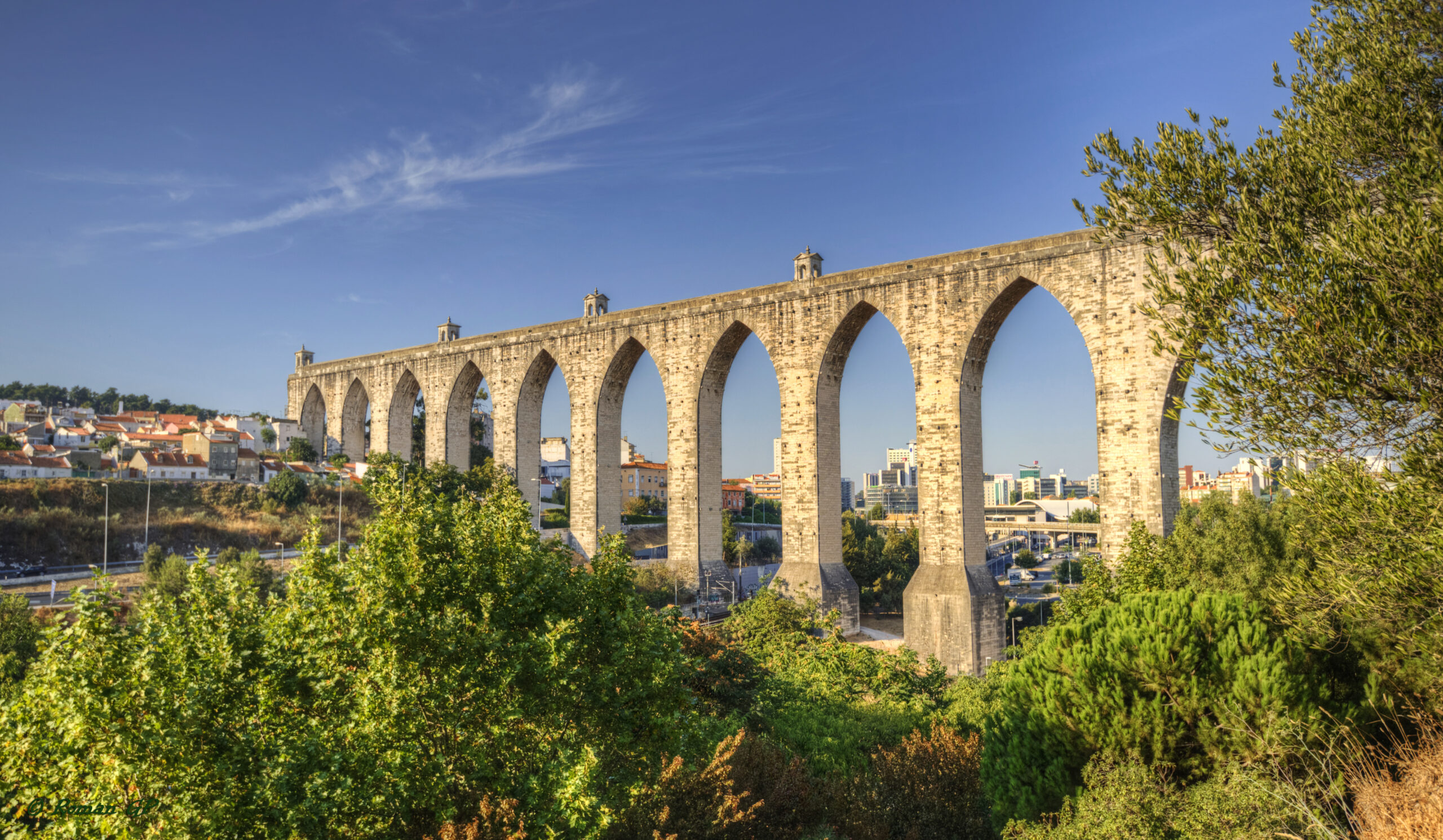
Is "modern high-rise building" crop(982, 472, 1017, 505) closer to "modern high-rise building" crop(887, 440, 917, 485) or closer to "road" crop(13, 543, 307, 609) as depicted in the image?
"modern high-rise building" crop(887, 440, 917, 485)

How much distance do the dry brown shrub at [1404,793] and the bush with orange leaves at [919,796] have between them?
3400mm

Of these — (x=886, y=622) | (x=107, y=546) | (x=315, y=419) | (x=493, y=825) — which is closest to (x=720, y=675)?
(x=493, y=825)

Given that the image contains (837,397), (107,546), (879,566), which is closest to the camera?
(837,397)

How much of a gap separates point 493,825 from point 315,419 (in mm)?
36323

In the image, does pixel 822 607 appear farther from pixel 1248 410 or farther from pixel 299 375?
pixel 299 375

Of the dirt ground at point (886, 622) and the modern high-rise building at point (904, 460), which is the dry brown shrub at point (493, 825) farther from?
the modern high-rise building at point (904, 460)

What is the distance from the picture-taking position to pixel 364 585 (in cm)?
598

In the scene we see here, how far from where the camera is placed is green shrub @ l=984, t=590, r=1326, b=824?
6.80 metres

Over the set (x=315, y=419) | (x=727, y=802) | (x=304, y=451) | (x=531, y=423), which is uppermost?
(x=315, y=419)

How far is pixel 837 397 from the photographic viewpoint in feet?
68.4

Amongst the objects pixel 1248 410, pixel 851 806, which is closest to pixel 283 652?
pixel 851 806

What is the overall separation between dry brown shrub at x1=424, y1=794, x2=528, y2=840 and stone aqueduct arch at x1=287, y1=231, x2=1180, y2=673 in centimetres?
1350

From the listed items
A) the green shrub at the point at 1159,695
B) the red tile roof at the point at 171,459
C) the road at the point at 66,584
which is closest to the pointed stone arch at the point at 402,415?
the road at the point at 66,584
